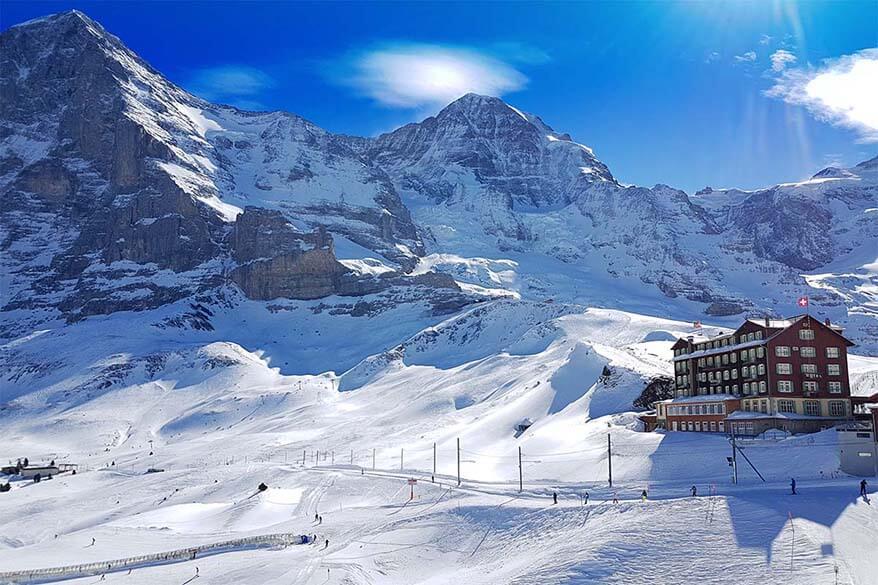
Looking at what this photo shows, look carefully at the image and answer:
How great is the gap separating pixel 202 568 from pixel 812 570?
120 ft

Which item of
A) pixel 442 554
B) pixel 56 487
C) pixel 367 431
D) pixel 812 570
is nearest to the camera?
pixel 812 570

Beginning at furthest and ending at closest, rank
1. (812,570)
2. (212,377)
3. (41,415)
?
1. (212,377)
2. (41,415)
3. (812,570)

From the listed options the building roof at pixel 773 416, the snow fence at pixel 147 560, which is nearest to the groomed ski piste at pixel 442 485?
the snow fence at pixel 147 560

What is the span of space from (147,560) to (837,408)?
59444 mm

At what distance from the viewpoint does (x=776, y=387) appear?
71750mm

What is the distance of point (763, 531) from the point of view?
41688 mm

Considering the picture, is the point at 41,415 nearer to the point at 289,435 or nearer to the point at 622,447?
the point at 289,435

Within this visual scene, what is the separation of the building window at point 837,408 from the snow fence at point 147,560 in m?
48.4

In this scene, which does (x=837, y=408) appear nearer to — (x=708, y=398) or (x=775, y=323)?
(x=775, y=323)

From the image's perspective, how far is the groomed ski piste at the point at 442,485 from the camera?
42.5 metres

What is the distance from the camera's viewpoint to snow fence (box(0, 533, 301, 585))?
52.3 metres

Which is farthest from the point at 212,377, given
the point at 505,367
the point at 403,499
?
the point at 403,499

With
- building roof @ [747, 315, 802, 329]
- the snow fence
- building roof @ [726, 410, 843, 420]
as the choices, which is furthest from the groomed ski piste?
building roof @ [747, 315, 802, 329]

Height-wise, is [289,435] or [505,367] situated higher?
[505,367]
